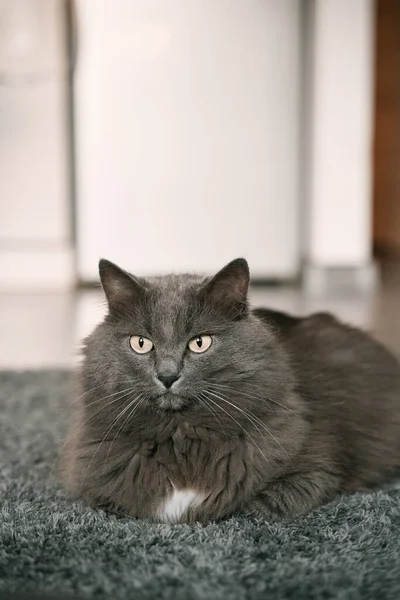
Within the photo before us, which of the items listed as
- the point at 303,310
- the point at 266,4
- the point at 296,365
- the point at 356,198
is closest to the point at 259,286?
the point at 356,198

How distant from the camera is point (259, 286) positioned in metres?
4.70

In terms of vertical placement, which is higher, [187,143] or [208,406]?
[187,143]

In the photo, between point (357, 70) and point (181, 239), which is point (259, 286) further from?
point (357, 70)

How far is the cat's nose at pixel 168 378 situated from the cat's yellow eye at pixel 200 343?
0.21ft

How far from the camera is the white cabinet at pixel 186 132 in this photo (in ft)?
14.8

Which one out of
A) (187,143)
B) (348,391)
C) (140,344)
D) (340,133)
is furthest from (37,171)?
(140,344)

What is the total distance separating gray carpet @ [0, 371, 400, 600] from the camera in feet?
3.37

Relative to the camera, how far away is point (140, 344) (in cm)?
131

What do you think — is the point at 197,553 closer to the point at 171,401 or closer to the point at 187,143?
the point at 171,401

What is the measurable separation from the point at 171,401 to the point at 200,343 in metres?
0.11

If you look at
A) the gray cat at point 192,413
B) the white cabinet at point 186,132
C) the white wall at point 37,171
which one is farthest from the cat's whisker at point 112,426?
the white wall at point 37,171

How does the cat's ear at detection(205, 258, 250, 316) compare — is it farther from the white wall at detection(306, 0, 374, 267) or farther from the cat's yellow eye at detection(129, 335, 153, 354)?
the white wall at detection(306, 0, 374, 267)

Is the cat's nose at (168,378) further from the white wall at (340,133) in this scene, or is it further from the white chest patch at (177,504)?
the white wall at (340,133)

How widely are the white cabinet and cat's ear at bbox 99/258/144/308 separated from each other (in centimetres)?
328
